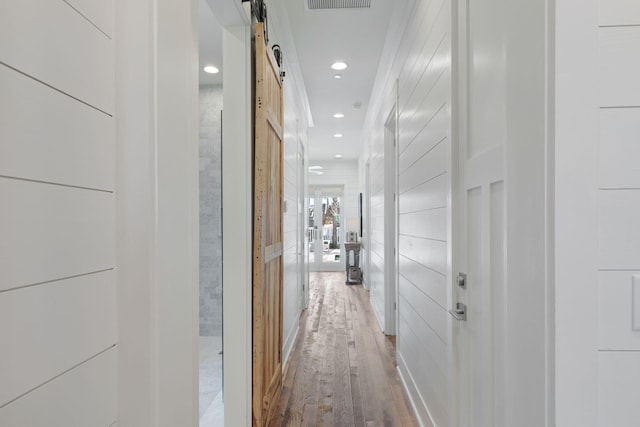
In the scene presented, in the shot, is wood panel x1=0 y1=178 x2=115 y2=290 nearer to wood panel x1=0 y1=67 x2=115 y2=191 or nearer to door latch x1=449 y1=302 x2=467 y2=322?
wood panel x1=0 y1=67 x2=115 y2=191

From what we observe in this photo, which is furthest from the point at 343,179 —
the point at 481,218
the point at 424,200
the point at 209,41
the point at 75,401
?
the point at 75,401

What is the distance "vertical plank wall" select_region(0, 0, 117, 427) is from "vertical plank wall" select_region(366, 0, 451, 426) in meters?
1.37

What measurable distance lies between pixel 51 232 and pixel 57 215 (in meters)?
0.03

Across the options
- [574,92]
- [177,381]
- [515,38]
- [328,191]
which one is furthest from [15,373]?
[328,191]

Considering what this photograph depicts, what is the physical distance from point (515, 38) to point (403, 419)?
2.23 metres

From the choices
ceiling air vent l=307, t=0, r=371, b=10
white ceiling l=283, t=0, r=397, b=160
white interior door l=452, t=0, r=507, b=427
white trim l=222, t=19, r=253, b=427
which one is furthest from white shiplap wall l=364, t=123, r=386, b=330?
white interior door l=452, t=0, r=507, b=427

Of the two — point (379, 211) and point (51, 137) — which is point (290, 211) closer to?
point (379, 211)

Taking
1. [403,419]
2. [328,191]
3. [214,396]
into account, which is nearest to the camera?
[403,419]

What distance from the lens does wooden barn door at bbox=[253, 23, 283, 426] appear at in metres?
1.97

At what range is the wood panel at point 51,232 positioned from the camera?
546 mm

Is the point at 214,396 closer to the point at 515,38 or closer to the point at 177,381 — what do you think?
the point at 177,381

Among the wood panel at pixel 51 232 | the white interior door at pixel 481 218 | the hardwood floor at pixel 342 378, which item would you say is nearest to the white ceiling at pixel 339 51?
the white interior door at pixel 481 218

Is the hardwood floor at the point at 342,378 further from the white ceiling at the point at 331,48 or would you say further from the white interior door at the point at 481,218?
the white ceiling at the point at 331,48

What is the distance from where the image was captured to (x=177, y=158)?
38.6 inches
